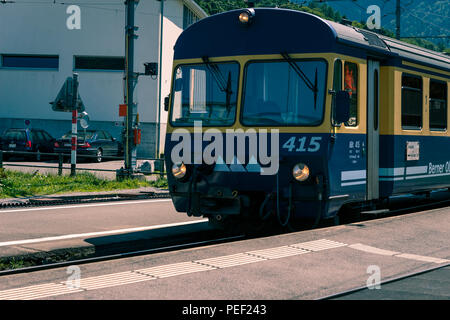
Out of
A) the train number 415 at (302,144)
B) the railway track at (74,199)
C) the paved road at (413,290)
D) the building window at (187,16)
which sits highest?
the building window at (187,16)

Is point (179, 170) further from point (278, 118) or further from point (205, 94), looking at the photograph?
point (278, 118)

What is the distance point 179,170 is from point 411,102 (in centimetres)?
421

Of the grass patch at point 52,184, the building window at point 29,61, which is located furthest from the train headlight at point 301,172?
the building window at point 29,61

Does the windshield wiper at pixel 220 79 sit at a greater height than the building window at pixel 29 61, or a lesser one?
lesser

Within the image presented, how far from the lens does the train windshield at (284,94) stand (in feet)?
28.3

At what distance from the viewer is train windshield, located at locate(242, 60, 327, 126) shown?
28.3ft

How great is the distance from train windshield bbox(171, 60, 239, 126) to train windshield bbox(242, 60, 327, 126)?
253 millimetres

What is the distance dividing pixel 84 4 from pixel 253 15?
28620 mm

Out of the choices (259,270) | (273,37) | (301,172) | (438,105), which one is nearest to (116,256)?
(259,270)

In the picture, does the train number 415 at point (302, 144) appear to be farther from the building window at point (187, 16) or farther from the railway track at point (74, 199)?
the building window at point (187, 16)

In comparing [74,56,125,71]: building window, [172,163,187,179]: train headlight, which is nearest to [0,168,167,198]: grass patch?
[172,163,187,179]: train headlight

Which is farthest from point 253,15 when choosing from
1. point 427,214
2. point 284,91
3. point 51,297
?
point 51,297

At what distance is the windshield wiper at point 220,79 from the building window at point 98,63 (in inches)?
1054

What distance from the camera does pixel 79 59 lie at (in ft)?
118
